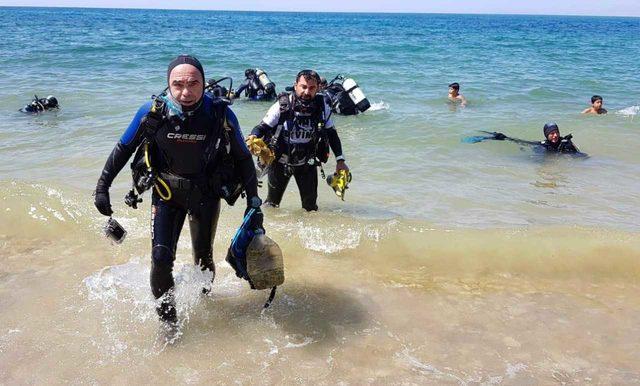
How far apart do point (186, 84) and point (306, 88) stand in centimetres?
203

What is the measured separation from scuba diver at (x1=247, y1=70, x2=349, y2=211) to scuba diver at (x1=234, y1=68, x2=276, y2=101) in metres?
8.39

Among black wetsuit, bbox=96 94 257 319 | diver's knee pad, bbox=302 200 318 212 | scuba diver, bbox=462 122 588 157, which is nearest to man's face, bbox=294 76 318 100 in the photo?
diver's knee pad, bbox=302 200 318 212

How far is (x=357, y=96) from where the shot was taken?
1029 centimetres

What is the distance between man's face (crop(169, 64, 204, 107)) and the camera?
3.13 m

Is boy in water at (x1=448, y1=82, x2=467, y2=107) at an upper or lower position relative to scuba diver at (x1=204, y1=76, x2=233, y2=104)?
lower

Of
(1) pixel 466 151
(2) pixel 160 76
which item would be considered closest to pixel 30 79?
(2) pixel 160 76

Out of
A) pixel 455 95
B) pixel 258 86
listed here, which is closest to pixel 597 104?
pixel 455 95

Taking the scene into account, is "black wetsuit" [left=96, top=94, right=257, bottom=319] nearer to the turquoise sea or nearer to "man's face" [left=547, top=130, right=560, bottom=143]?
the turquoise sea

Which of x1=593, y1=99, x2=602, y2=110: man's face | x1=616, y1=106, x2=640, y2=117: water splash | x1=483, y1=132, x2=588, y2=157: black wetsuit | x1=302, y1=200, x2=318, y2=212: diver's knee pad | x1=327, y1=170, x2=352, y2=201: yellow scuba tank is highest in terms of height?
x1=593, y1=99, x2=602, y2=110: man's face

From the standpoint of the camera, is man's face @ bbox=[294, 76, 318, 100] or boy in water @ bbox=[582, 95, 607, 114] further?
boy in water @ bbox=[582, 95, 607, 114]

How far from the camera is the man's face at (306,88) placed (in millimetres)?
5008

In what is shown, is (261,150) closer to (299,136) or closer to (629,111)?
(299,136)

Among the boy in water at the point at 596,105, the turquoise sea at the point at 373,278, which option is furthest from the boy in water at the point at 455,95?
the turquoise sea at the point at 373,278

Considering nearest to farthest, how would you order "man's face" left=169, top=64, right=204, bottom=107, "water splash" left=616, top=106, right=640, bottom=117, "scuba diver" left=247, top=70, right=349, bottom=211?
"man's face" left=169, top=64, right=204, bottom=107, "scuba diver" left=247, top=70, right=349, bottom=211, "water splash" left=616, top=106, right=640, bottom=117
